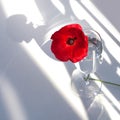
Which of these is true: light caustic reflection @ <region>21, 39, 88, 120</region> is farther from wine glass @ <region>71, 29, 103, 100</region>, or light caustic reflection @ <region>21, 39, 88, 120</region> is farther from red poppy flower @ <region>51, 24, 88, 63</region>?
red poppy flower @ <region>51, 24, 88, 63</region>

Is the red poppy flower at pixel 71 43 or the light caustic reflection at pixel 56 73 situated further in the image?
the light caustic reflection at pixel 56 73

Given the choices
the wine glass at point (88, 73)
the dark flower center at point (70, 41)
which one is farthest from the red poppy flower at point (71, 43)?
the wine glass at point (88, 73)

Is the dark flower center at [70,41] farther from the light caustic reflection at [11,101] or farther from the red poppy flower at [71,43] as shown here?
the light caustic reflection at [11,101]

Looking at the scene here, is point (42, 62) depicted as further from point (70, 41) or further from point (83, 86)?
point (70, 41)

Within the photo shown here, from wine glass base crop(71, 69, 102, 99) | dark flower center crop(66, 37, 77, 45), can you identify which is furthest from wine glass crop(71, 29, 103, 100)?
dark flower center crop(66, 37, 77, 45)

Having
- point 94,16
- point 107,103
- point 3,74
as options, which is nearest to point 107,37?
point 94,16

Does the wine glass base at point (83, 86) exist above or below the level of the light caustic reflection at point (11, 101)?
below

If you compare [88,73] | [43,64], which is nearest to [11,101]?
[43,64]
